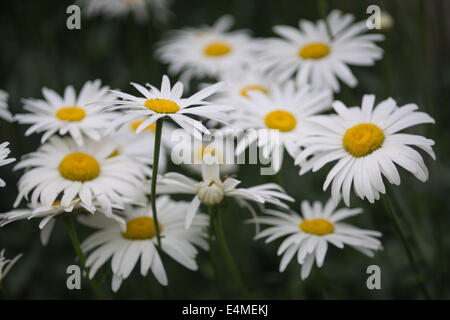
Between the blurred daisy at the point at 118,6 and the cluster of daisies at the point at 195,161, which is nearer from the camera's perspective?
the cluster of daisies at the point at 195,161

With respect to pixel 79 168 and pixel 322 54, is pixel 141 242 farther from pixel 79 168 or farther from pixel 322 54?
pixel 322 54

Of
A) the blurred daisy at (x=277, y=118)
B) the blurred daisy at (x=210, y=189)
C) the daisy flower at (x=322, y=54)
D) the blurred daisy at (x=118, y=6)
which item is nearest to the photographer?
the blurred daisy at (x=210, y=189)

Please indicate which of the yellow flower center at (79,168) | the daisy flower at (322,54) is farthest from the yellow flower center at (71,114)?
the daisy flower at (322,54)

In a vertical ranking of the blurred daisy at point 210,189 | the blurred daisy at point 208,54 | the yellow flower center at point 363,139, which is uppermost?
the blurred daisy at point 208,54

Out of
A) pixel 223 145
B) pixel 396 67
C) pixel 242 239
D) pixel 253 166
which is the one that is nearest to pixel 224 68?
pixel 253 166

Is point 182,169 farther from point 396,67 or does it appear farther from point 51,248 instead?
point 396,67

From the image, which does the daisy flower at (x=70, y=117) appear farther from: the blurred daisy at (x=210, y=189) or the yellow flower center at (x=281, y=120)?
the yellow flower center at (x=281, y=120)

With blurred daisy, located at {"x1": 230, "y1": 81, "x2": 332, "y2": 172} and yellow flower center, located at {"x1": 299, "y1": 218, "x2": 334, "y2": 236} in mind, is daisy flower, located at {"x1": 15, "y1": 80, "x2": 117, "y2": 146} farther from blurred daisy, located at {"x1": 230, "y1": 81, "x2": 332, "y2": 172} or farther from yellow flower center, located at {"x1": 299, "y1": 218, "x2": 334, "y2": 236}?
yellow flower center, located at {"x1": 299, "y1": 218, "x2": 334, "y2": 236}

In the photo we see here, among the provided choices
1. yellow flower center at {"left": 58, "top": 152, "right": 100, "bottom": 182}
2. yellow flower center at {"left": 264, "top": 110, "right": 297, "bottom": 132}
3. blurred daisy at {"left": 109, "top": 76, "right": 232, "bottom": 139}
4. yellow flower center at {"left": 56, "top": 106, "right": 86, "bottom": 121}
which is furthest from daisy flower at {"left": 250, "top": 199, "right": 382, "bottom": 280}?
yellow flower center at {"left": 56, "top": 106, "right": 86, "bottom": 121}
